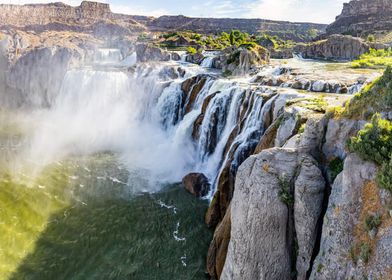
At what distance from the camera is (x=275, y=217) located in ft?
36.9

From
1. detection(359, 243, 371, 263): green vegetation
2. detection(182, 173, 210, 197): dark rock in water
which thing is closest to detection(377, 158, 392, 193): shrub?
detection(359, 243, 371, 263): green vegetation

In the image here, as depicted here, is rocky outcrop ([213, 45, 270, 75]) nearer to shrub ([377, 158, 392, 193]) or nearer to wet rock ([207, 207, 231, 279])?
wet rock ([207, 207, 231, 279])

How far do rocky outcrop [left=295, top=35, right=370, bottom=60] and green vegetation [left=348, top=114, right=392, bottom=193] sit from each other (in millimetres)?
71028

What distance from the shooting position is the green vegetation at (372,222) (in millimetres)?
8750

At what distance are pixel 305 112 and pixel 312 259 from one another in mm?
7482

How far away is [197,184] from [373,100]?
16.2m

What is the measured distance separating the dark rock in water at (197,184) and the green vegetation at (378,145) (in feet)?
53.3

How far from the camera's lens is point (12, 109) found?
5547cm

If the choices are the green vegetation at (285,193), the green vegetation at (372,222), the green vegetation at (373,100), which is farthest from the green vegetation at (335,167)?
the green vegetation at (372,222)

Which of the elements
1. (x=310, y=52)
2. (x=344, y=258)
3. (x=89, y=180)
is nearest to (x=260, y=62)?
(x=89, y=180)

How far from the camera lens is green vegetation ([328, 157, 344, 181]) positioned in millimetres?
10996

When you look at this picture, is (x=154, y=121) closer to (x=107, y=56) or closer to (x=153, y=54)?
(x=153, y=54)

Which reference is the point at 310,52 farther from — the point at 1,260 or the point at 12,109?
the point at 1,260

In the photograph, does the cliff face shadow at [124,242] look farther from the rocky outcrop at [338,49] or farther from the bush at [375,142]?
the rocky outcrop at [338,49]
